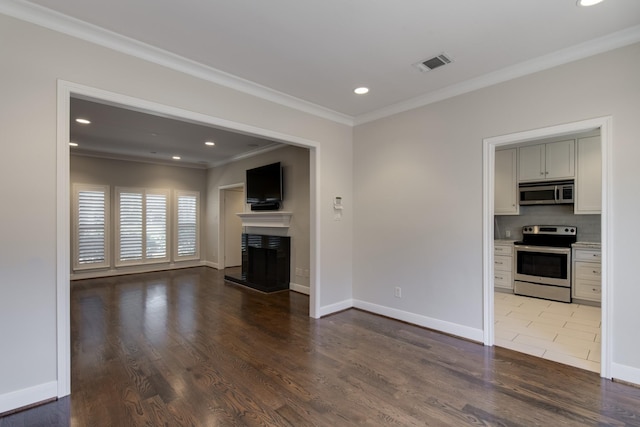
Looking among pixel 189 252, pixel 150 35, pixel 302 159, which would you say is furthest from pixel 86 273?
pixel 150 35

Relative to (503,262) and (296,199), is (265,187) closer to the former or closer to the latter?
(296,199)

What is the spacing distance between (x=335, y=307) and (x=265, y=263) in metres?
2.25

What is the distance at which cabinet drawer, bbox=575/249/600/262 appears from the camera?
4473 mm

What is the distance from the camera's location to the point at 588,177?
461cm

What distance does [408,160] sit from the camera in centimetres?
391

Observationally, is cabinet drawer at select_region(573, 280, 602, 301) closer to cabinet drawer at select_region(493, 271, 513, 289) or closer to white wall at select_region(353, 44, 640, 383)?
cabinet drawer at select_region(493, 271, 513, 289)

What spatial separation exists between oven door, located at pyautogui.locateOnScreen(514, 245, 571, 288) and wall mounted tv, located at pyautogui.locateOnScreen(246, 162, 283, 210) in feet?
14.1

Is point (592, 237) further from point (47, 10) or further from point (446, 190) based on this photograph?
point (47, 10)

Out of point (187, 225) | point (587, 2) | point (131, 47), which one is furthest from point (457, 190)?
point (187, 225)

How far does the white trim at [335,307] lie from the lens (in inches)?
163

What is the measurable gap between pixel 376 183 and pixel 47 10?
11.6ft

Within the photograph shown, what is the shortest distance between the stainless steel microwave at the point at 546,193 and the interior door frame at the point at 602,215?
2.57 meters

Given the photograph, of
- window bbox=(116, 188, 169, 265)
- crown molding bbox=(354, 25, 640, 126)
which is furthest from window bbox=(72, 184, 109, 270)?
crown molding bbox=(354, 25, 640, 126)

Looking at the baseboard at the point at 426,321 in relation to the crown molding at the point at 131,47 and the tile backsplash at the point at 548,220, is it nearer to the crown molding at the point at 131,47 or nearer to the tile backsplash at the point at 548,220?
the crown molding at the point at 131,47
